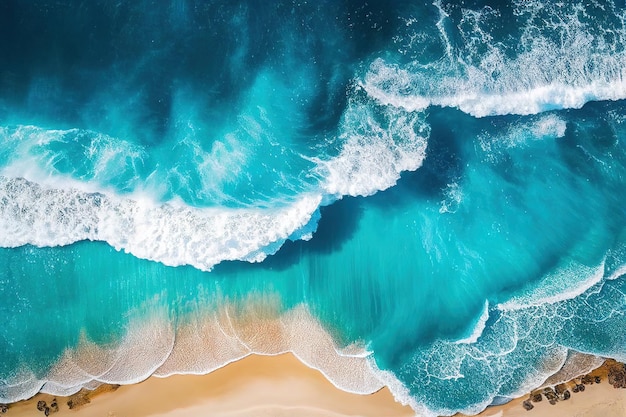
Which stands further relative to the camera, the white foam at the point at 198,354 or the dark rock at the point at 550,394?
the white foam at the point at 198,354

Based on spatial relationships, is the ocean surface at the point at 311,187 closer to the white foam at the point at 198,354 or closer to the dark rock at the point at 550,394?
the white foam at the point at 198,354

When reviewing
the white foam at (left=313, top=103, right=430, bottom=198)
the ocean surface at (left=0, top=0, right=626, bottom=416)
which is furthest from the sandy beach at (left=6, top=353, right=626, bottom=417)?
the white foam at (left=313, top=103, right=430, bottom=198)

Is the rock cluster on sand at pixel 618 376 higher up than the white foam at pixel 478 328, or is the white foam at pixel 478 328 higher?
the white foam at pixel 478 328

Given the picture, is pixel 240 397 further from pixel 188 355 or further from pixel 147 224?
pixel 147 224

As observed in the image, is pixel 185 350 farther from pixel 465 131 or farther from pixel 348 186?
pixel 465 131

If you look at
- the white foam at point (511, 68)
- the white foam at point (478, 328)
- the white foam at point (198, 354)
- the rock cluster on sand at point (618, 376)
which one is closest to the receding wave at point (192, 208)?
the white foam at point (511, 68)

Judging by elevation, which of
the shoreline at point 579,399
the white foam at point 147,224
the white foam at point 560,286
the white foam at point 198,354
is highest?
the white foam at point 147,224
